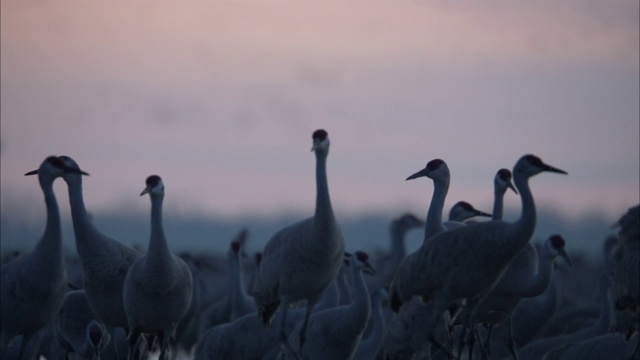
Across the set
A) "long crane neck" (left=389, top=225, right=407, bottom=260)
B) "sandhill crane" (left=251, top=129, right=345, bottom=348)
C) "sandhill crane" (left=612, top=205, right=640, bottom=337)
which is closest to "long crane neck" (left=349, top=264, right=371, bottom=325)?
"sandhill crane" (left=251, top=129, right=345, bottom=348)

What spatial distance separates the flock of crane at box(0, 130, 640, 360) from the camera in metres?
10.5

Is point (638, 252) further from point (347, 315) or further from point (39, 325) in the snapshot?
point (39, 325)

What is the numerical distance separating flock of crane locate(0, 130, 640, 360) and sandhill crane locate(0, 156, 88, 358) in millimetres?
10

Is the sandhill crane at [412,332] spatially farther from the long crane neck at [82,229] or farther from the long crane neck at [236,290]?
the long crane neck at [236,290]

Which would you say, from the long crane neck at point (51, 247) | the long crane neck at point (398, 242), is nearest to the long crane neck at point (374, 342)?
the long crane neck at point (51, 247)

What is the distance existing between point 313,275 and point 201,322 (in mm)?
5983

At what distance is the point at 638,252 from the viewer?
10.5 meters

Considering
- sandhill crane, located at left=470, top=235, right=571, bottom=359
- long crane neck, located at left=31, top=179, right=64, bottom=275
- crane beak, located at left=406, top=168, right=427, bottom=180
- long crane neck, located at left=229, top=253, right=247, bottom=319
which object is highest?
crane beak, located at left=406, top=168, right=427, bottom=180

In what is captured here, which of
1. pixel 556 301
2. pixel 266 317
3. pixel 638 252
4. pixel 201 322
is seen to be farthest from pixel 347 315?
pixel 201 322

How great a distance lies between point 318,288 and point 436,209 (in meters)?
1.26

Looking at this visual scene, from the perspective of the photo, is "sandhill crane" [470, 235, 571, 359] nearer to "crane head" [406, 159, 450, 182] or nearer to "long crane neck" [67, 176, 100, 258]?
"crane head" [406, 159, 450, 182]

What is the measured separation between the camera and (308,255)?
10797mm

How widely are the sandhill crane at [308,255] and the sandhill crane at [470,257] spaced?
59 centimetres

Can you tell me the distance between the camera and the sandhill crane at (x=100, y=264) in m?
11.4
